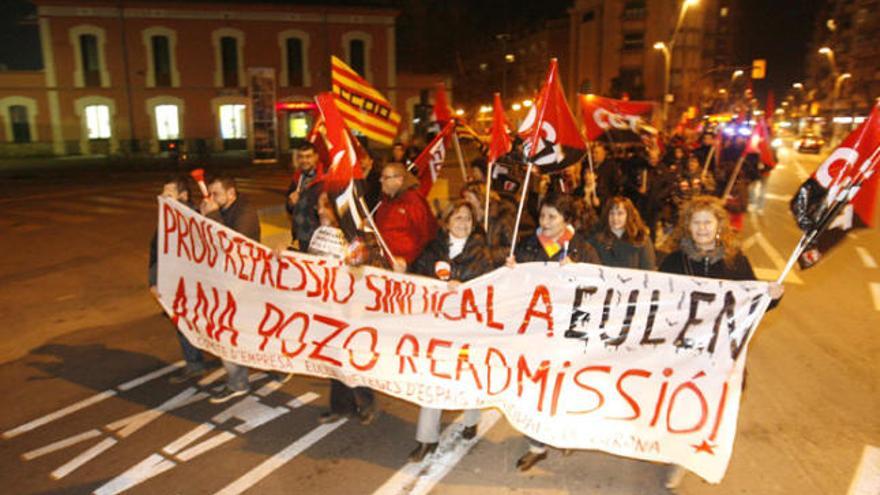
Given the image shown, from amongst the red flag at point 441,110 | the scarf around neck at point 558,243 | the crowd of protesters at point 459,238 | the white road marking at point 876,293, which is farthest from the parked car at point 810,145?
the scarf around neck at point 558,243

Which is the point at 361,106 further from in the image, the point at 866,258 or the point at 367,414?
the point at 866,258

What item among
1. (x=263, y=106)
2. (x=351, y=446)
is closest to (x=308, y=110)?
(x=263, y=106)

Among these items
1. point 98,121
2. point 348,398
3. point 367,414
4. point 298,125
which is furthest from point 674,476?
point 98,121

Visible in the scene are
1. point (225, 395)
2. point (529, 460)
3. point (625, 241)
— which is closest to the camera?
point (529, 460)

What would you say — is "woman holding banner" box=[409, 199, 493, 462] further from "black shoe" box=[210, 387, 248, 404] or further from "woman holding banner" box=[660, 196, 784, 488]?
"black shoe" box=[210, 387, 248, 404]

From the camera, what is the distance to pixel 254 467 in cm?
431

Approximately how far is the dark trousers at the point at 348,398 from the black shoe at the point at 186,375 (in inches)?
58.3

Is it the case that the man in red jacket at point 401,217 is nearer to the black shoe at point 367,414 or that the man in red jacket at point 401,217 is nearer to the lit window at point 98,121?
the black shoe at point 367,414

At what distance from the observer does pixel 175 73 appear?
1411 inches

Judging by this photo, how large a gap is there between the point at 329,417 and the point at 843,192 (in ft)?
12.1

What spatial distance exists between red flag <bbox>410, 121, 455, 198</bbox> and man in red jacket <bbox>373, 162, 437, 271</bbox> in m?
2.19

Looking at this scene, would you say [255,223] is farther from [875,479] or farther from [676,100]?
[676,100]

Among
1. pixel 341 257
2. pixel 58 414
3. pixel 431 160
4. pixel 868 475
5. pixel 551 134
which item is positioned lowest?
pixel 58 414

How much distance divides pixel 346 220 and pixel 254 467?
172cm
